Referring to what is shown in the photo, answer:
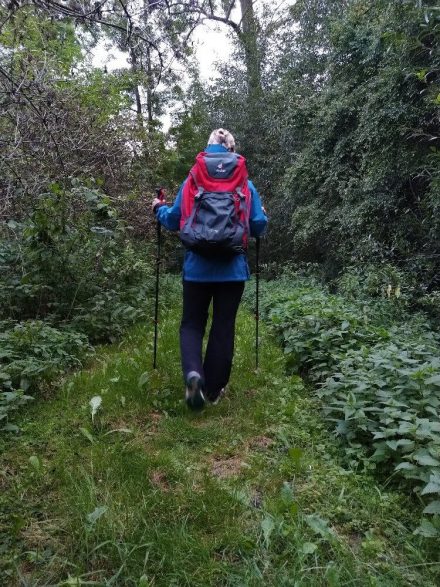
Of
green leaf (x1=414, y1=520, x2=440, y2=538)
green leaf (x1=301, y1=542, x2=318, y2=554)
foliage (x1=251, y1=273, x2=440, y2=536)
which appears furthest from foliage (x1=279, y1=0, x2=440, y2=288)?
green leaf (x1=301, y1=542, x2=318, y2=554)

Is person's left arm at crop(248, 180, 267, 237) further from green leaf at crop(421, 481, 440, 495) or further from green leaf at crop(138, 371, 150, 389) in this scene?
green leaf at crop(421, 481, 440, 495)

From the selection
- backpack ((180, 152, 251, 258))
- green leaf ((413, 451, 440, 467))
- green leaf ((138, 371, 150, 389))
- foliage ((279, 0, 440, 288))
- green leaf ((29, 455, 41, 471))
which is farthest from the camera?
foliage ((279, 0, 440, 288))

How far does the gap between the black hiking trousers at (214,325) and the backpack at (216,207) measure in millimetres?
283

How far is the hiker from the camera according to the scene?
2.83m

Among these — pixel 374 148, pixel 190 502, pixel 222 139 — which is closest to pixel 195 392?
pixel 190 502

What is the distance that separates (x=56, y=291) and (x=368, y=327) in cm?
326

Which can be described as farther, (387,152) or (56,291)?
(387,152)

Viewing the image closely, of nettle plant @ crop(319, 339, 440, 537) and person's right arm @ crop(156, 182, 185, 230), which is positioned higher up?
person's right arm @ crop(156, 182, 185, 230)

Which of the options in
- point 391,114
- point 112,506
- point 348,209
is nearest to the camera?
point 112,506

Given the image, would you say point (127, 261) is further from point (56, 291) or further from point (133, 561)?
point (133, 561)

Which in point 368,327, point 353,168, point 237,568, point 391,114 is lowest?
point 237,568

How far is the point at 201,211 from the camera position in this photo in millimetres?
2861

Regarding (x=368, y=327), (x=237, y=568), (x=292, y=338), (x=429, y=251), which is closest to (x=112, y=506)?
(x=237, y=568)

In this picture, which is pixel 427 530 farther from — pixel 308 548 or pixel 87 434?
pixel 87 434
